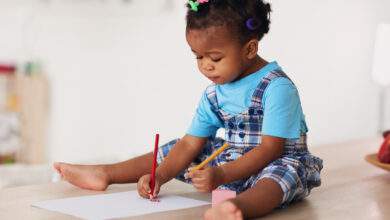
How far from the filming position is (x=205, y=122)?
147 cm

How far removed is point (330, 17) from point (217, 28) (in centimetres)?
190

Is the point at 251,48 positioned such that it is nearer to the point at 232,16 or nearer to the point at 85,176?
the point at 232,16

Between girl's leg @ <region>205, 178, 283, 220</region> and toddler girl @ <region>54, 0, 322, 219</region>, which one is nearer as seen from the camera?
girl's leg @ <region>205, 178, 283, 220</region>

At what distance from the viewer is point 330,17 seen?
3105 mm

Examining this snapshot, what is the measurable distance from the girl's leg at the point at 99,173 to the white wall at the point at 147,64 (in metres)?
1.64

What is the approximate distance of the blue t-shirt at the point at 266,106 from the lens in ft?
4.28

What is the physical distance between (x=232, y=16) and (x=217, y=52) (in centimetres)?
7

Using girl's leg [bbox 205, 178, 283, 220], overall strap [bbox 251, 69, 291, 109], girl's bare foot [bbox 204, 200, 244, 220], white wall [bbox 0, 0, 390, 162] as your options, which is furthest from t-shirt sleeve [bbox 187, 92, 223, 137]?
white wall [bbox 0, 0, 390, 162]

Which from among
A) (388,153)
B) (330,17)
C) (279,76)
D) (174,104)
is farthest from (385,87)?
(279,76)

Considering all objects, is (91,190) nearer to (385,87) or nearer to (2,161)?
(385,87)

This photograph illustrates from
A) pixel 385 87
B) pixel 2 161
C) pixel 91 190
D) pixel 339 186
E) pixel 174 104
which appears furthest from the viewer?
pixel 2 161

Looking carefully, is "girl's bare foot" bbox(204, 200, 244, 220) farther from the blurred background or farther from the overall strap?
the blurred background

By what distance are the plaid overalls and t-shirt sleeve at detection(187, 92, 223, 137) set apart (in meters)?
0.01

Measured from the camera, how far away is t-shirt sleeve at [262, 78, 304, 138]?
1.30 meters
